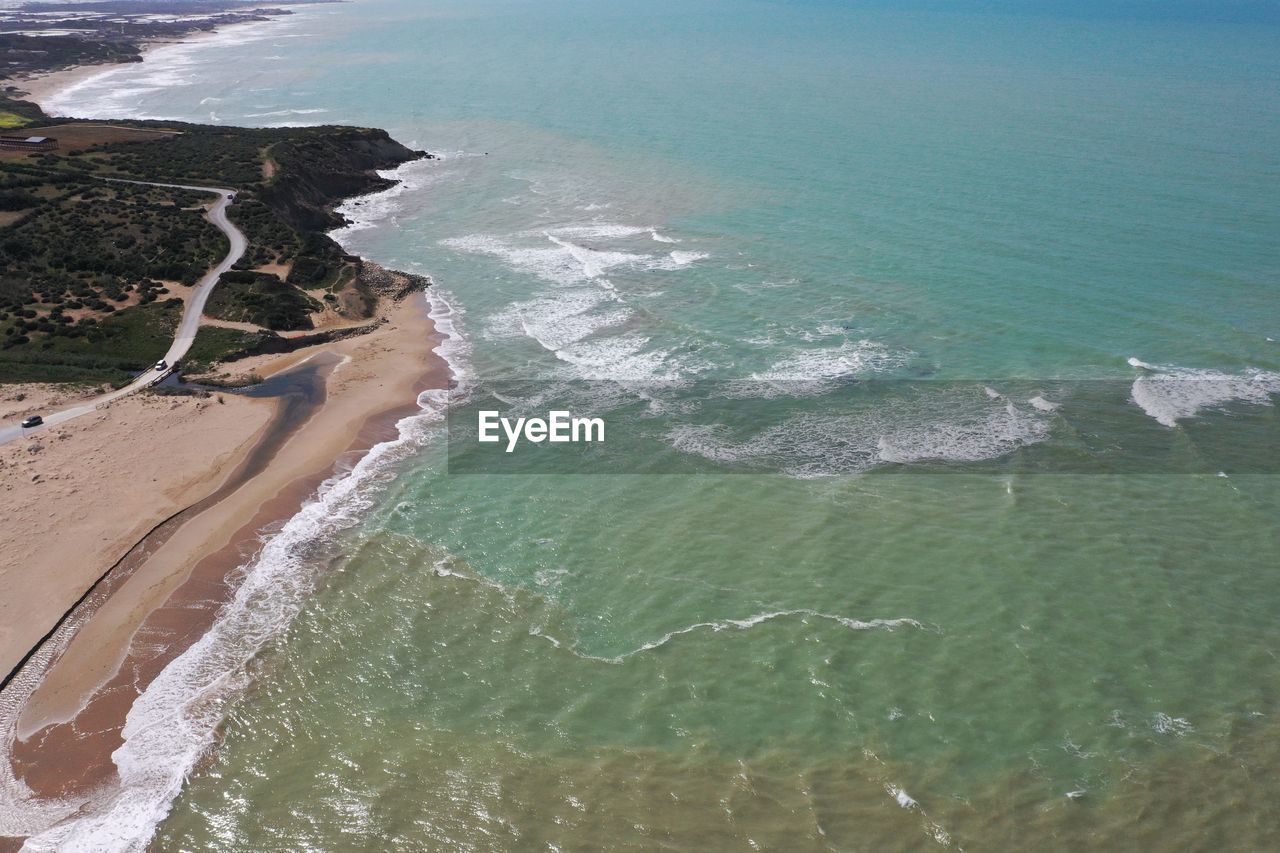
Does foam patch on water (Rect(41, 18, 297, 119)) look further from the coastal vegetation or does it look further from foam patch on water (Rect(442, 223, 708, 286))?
foam patch on water (Rect(442, 223, 708, 286))

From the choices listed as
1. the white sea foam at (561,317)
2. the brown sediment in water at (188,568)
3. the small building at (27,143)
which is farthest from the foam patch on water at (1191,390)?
the small building at (27,143)

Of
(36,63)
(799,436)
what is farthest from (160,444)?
(36,63)

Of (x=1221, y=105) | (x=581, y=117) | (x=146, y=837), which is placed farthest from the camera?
(x=581, y=117)

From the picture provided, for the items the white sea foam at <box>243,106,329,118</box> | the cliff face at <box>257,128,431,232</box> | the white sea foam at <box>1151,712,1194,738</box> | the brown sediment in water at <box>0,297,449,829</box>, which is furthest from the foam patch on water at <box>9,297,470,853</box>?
the white sea foam at <box>243,106,329,118</box>

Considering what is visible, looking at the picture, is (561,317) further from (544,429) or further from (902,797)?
(902,797)

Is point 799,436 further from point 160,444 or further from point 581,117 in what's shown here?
point 581,117

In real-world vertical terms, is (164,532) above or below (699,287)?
below
